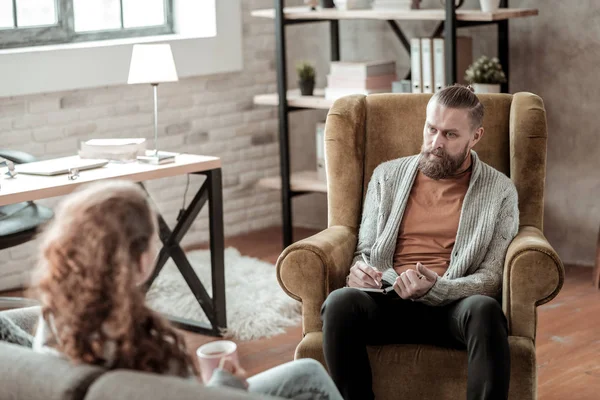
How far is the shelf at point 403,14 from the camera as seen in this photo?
4250 mm

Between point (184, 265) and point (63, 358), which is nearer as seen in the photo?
point (63, 358)

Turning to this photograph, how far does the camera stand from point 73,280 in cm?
165

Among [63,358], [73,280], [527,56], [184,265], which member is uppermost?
[527,56]

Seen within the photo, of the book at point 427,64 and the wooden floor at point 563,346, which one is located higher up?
the book at point 427,64

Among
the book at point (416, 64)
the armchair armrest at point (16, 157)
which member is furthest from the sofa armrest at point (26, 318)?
the book at point (416, 64)

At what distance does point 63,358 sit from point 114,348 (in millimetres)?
79

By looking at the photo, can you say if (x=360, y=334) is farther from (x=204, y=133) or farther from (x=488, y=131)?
(x=204, y=133)

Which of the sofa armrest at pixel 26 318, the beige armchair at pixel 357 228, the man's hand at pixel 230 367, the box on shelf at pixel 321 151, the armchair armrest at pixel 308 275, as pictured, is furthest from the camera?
the box on shelf at pixel 321 151

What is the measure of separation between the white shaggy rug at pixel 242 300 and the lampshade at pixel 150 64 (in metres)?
0.86

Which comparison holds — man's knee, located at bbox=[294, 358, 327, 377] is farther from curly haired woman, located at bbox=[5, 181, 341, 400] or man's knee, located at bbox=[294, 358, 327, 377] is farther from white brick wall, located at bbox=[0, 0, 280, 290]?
white brick wall, located at bbox=[0, 0, 280, 290]

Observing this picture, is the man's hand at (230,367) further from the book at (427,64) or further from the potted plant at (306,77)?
the potted plant at (306,77)

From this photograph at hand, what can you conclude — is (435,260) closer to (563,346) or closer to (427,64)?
(563,346)

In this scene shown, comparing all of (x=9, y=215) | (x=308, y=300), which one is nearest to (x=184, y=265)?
(x=9, y=215)

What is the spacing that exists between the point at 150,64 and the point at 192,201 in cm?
54
